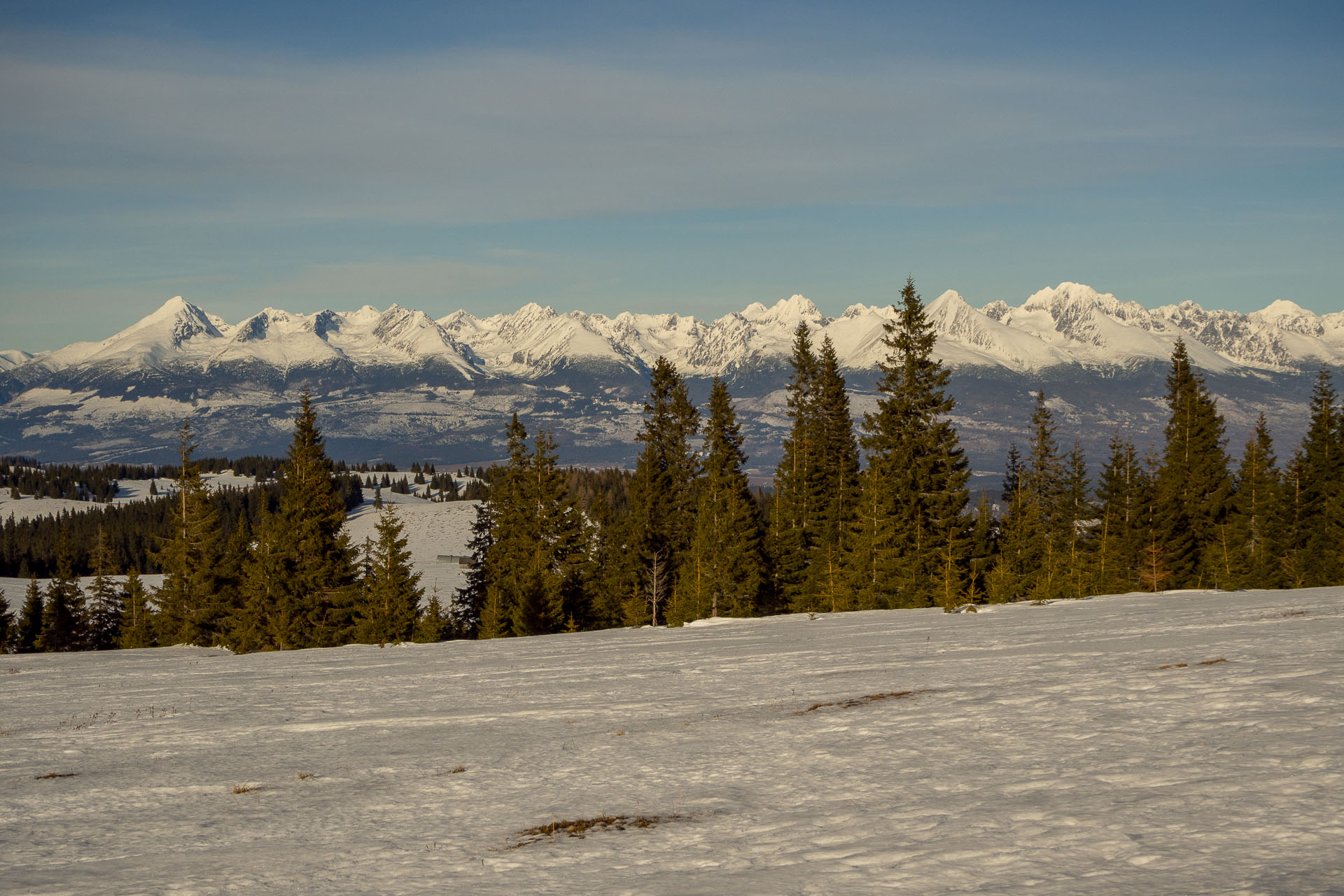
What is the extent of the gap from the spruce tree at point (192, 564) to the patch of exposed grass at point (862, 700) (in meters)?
52.9

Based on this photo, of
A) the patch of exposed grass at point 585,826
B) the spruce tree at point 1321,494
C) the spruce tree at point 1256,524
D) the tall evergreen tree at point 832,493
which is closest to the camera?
the patch of exposed grass at point 585,826

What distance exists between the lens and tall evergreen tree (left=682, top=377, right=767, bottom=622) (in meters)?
54.0

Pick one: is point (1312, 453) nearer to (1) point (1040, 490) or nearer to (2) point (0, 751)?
(1) point (1040, 490)

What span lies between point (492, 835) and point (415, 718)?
745 cm

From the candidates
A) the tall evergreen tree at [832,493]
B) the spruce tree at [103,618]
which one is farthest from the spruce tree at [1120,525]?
the spruce tree at [103,618]

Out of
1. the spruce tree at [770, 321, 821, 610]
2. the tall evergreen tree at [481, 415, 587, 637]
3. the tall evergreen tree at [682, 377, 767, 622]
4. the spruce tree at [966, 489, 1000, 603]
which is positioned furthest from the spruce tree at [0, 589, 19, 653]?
the spruce tree at [966, 489, 1000, 603]

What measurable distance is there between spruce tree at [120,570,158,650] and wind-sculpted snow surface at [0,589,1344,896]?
5590cm

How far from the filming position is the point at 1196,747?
36.9 ft

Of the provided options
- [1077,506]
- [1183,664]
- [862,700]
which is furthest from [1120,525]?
[862,700]

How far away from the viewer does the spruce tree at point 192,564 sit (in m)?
60.7

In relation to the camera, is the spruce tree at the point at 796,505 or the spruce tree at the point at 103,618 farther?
the spruce tree at the point at 103,618

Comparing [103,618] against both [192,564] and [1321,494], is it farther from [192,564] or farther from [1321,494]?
[1321,494]

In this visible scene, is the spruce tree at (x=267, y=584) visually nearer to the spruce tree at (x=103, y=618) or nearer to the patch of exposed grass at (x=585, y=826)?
the spruce tree at (x=103, y=618)

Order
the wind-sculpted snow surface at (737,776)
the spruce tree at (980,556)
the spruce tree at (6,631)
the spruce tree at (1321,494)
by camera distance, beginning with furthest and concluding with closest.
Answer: the spruce tree at (6,631) < the spruce tree at (1321,494) < the spruce tree at (980,556) < the wind-sculpted snow surface at (737,776)
